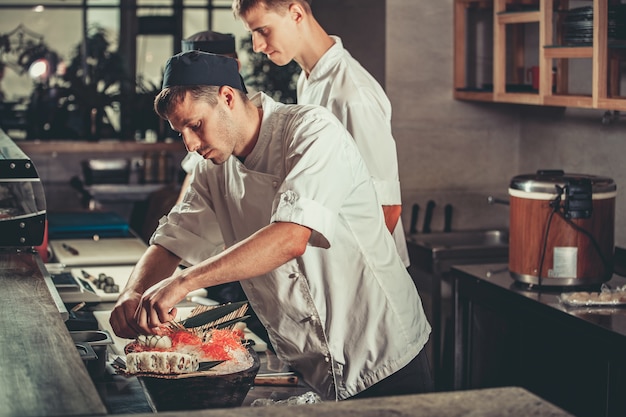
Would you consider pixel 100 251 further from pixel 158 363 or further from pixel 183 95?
pixel 158 363

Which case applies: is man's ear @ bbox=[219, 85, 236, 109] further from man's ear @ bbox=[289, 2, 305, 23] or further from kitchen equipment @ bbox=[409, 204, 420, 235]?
kitchen equipment @ bbox=[409, 204, 420, 235]

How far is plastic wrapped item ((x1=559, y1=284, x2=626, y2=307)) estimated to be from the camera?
11.4 ft

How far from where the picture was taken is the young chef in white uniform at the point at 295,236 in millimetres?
2061

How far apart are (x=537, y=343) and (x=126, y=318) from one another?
2.11 metres

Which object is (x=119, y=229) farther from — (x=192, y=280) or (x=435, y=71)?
(x=192, y=280)

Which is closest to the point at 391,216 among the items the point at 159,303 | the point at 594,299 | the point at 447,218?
the point at 594,299

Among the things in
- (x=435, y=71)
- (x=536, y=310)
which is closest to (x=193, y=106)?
(x=536, y=310)

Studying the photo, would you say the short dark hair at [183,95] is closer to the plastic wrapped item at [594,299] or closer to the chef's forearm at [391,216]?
the chef's forearm at [391,216]

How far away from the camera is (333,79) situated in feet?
10.2

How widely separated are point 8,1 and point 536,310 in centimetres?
743

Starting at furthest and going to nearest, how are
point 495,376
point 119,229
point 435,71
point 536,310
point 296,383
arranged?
point 435,71
point 119,229
point 495,376
point 536,310
point 296,383

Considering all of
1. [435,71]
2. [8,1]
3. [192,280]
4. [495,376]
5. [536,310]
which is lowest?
[495,376]

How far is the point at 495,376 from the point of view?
4.16m

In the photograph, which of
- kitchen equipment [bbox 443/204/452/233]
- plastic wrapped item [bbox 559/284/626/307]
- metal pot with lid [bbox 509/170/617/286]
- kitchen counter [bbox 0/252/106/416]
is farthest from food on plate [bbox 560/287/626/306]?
kitchen counter [bbox 0/252/106/416]
